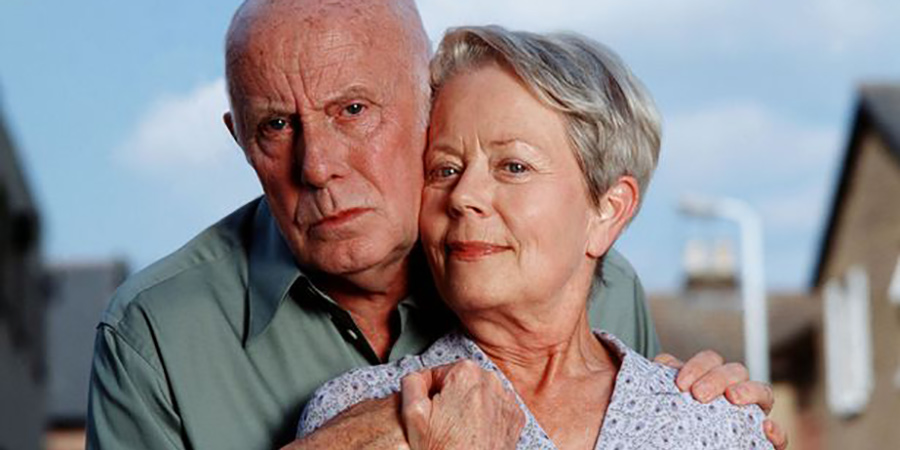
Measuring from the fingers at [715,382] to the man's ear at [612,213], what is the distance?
243 millimetres

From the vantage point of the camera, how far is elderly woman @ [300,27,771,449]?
104 inches

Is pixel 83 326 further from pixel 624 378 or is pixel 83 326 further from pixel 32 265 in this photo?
pixel 624 378

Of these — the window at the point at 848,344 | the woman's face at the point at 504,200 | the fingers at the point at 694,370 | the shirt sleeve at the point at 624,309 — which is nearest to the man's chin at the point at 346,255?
the woman's face at the point at 504,200

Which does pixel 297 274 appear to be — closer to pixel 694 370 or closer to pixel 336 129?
pixel 336 129

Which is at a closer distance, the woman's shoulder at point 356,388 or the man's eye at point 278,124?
the woman's shoulder at point 356,388

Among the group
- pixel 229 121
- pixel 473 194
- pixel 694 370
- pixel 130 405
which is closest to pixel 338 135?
pixel 473 194

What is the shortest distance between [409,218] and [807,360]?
21175 millimetres

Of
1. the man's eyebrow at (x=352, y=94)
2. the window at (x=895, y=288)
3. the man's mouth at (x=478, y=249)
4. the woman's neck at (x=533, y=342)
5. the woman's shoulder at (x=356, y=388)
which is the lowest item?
the window at (x=895, y=288)

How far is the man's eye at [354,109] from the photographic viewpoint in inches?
111

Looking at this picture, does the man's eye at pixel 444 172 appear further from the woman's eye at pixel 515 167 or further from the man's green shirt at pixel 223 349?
the man's green shirt at pixel 223 349

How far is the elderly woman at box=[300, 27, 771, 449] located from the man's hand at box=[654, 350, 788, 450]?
2 cm

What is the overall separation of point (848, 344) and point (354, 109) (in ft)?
58.6

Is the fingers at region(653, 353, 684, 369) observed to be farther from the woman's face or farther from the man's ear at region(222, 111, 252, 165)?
the man's ear at region(222, 111, 252, 165)

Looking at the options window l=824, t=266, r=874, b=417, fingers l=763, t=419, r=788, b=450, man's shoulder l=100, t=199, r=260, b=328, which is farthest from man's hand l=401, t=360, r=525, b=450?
window l=824, t=266, r=874, b=417
